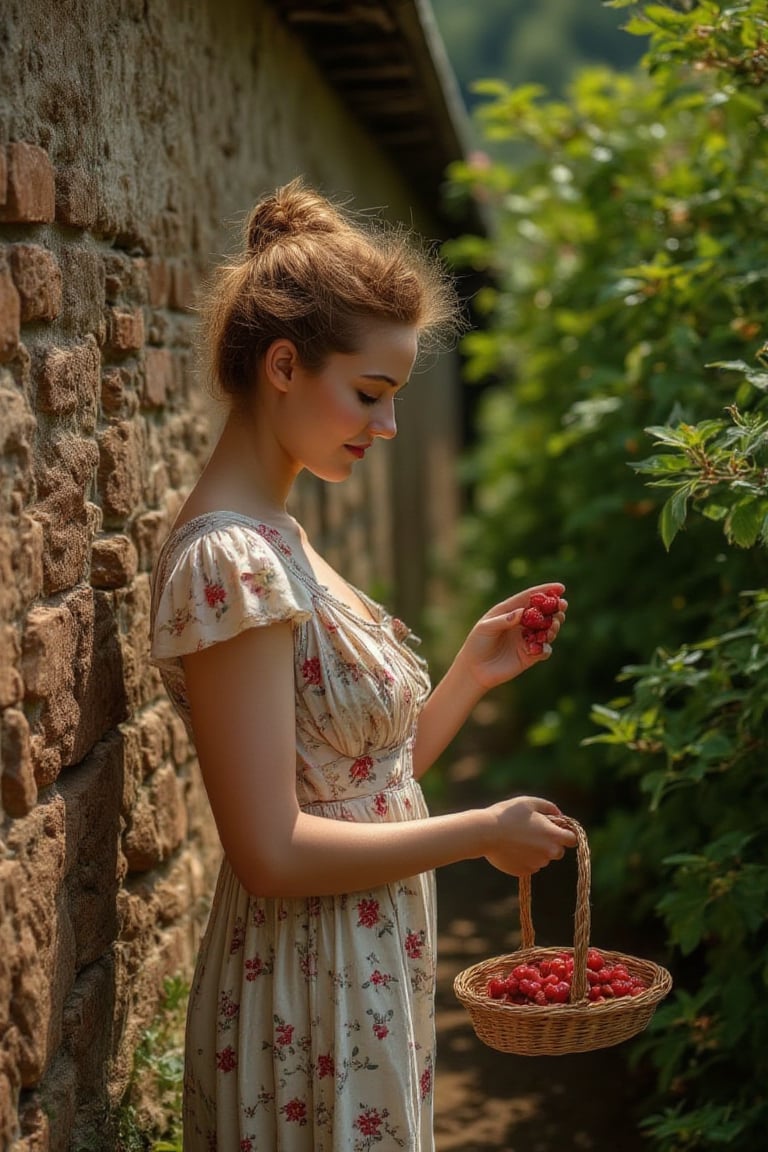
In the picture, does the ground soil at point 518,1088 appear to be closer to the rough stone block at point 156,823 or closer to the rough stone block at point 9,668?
the rough stone block at point 156,823

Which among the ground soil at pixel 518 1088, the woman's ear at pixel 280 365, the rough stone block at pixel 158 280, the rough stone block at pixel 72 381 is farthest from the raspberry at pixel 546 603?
the ground soil at pixel 518 1088

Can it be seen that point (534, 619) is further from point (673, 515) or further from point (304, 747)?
point (304, 747)

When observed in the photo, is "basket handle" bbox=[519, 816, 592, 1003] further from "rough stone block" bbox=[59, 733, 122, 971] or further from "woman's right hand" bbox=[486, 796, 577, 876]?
"rough stone block" bbox=[59, 733, 122, 971]

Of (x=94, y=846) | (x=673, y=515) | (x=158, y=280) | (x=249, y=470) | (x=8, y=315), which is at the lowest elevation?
(x=94, y=846)

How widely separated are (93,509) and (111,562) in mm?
125

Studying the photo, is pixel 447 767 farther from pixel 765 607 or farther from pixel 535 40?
pixel 535 40

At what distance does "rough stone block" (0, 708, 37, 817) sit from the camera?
178 cm

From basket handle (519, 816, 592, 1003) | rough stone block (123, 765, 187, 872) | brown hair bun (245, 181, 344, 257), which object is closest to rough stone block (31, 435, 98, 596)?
brown hair bun (245, 181, 344, 257)

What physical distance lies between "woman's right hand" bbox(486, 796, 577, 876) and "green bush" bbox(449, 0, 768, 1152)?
1.78 ft

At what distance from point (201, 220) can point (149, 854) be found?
1545mm

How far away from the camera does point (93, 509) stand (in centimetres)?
226

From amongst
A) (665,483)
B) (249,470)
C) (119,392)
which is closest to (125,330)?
(119,392)

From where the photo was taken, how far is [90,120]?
88.2 inches

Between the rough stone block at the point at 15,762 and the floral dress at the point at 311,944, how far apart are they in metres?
0.22
